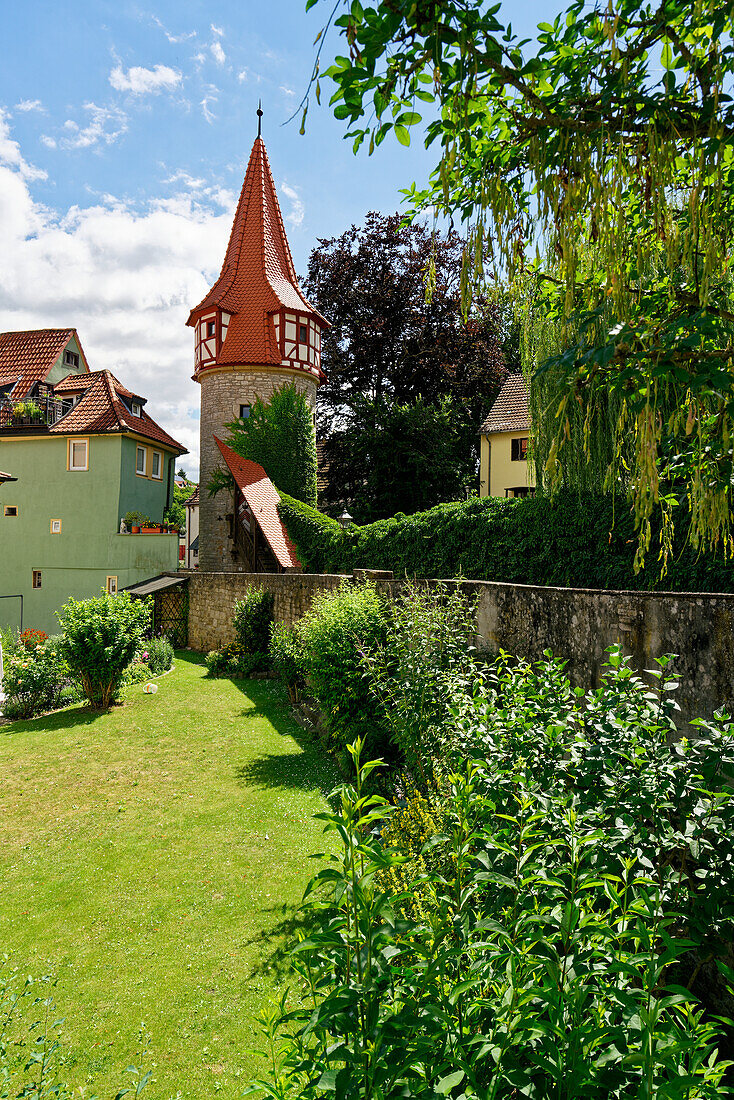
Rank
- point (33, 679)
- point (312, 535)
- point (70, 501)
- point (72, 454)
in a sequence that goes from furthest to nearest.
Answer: point (72, 454) < point (70, 501) < point (312, 535) < point (33, 679)

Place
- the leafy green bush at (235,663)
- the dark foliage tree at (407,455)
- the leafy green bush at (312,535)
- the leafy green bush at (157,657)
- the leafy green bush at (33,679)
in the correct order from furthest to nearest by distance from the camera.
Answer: the dark foliage tree at (407,455) → the leafy green bush at (312,535) → the leafy green bush at (157,657) → the leafy green bush at (235,663) → the leafy green bush at (33,679)

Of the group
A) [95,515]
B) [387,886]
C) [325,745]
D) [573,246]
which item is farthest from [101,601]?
[95,515]

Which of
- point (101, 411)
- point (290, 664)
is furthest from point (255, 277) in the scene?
point (290, 664)

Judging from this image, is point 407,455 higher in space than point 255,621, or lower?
higher

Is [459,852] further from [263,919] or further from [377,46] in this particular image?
[263,919]

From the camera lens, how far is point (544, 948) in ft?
Result: 7.01

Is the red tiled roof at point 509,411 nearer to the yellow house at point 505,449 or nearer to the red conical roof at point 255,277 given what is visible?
the yellow house at point 505,449

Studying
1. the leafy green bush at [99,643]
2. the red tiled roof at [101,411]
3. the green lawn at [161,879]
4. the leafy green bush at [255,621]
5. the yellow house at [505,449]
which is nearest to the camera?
the green lawn at [161,879]

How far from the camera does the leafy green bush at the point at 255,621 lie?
58.2 ft

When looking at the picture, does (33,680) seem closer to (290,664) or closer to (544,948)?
(290,664)

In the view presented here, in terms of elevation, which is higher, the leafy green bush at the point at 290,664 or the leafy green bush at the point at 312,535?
the leafy green bush at the point at 312,535

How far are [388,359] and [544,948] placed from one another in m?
28.8

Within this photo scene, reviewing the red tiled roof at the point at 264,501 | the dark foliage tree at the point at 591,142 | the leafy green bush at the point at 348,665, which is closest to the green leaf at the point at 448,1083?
the dark foliage tree at the point at 591,142

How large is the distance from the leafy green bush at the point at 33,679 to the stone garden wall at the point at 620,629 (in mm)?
10537
